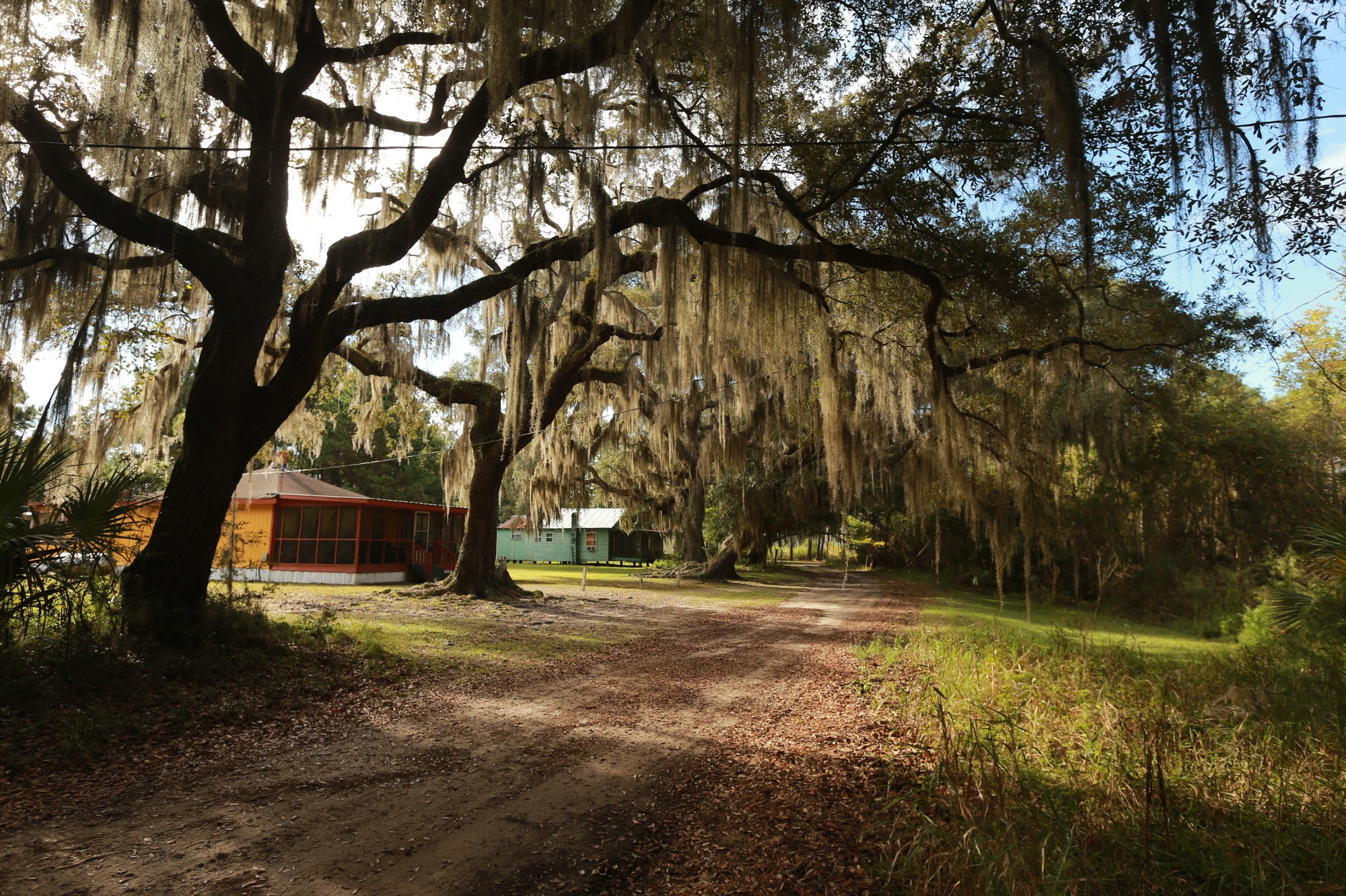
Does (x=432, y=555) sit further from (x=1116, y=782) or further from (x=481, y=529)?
(x=1116, y=782)

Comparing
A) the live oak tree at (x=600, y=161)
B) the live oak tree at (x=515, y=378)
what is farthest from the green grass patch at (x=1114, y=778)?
the live oak tree at (x=515, y=378)

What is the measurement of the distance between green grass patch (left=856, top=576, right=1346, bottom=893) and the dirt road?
401 millimetres

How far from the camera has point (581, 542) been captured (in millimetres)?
36250

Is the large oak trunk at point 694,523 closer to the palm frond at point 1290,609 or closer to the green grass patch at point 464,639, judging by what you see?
the green grass patch at point 464,639

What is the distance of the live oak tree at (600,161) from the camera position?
221 inches

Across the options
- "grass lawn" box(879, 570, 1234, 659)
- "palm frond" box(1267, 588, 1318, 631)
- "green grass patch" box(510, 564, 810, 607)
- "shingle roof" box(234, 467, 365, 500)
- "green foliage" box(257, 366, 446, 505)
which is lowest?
"green grass patch" box(510, 564, 810, 607)

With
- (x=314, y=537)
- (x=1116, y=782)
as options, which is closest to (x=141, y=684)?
(x=1116, y=782)

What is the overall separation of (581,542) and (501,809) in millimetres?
33217

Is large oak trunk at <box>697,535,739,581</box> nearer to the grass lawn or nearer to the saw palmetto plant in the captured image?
the grass lawn

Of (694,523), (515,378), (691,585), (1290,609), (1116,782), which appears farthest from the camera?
(694,523)

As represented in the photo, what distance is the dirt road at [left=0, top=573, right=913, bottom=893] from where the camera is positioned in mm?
2748

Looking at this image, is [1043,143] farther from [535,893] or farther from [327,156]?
[327,156]

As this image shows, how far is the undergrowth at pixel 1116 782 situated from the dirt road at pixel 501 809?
403 millimetres

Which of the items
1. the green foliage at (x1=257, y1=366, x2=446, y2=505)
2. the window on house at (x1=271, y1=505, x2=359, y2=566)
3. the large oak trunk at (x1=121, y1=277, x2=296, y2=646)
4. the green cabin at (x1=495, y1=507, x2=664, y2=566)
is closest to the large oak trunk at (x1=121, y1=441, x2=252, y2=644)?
the large oak trunk at (x1=121, y1=277, x2=296, y2=646)
